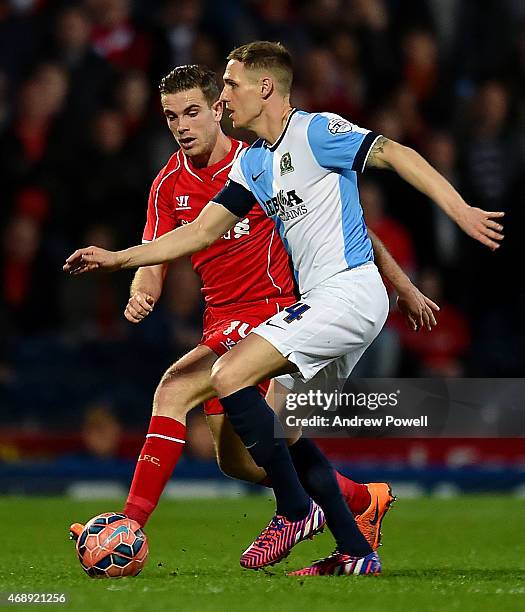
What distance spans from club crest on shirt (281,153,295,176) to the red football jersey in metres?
0.91

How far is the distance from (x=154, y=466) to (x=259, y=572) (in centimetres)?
A: 66

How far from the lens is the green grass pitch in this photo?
5191mm

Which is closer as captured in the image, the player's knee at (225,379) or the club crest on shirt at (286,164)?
the player's knee at (225,379)

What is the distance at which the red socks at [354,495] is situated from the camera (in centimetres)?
662

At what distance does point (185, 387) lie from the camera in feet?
21.5

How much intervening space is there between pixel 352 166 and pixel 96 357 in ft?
20.7

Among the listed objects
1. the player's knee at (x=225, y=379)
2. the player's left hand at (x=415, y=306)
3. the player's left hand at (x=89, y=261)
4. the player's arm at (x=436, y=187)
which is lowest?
the player's knee at (x=225, y=379)

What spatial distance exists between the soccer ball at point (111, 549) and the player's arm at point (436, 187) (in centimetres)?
183

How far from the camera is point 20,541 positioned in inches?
314

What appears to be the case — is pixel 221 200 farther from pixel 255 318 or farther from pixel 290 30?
pixel 290 30

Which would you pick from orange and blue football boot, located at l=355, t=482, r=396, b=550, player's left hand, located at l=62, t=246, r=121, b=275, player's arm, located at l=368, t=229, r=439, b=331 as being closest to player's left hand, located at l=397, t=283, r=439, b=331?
player's arm, located at l=368, t=229, r=439, b=331

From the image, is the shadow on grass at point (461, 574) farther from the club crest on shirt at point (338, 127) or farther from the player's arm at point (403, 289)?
the club crest on shirt at point (338, 127)

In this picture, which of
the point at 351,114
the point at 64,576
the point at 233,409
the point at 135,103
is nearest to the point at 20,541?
the point at 64,576

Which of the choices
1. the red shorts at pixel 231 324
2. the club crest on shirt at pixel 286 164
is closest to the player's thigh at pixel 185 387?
the red shorts at pixel 231 324
